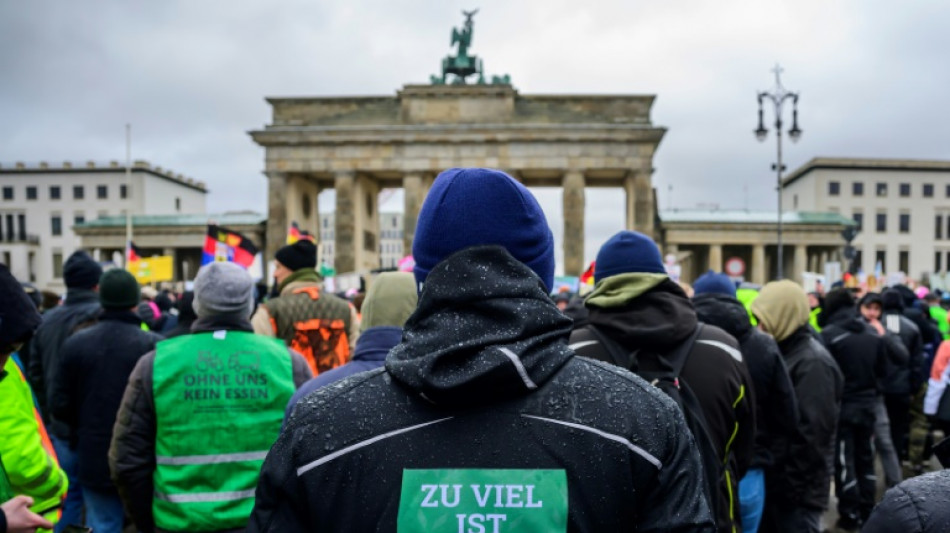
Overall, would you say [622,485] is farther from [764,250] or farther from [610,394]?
[764,250]

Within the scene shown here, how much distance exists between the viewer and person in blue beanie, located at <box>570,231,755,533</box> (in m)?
3.19

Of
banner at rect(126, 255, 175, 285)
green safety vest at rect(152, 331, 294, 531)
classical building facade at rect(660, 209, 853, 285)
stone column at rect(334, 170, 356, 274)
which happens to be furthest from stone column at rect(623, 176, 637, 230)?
green safety vest at rect(152, 331, 294, 531)

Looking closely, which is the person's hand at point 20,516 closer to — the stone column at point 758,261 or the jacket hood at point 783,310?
the jacket hood at point 783,310

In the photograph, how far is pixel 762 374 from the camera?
4293 mm

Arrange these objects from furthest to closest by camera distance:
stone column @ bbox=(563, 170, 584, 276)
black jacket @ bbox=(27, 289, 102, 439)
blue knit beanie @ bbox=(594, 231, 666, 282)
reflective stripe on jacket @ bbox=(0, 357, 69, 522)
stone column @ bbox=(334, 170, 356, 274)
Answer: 1. stone column @ bbox=(334, 170, 356, 274)
2. stone column @ bbox=(563, 170, 584, 276)
3. black jacket @ bbox=(27, 289, 102, 439)
4. blue knit beanie @ bbox=(594, 231, 666, 282)
5. reflective stripe on jacket @ bbox=(0, 357, 69, 522)

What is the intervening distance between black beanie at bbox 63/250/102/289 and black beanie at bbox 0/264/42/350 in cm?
347

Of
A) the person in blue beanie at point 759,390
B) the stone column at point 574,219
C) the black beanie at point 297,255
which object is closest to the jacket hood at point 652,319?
the person in blue beanie at point 759,390

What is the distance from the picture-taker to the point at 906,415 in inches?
348

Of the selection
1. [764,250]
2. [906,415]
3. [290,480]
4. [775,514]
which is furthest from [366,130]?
[290,480]

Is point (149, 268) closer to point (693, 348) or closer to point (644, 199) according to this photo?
point (693, 348)

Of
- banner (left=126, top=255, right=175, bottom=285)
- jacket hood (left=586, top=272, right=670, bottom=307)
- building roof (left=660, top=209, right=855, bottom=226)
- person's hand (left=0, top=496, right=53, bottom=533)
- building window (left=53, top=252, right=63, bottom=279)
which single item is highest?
building roof (left=660, top=209, right=855, bottom=226)

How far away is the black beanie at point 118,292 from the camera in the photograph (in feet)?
16.4

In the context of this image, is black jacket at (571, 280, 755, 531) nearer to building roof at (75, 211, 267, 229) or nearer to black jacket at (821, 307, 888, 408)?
black jacket at (821, 307, 888, 408)

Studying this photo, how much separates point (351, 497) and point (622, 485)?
0.55 meters
